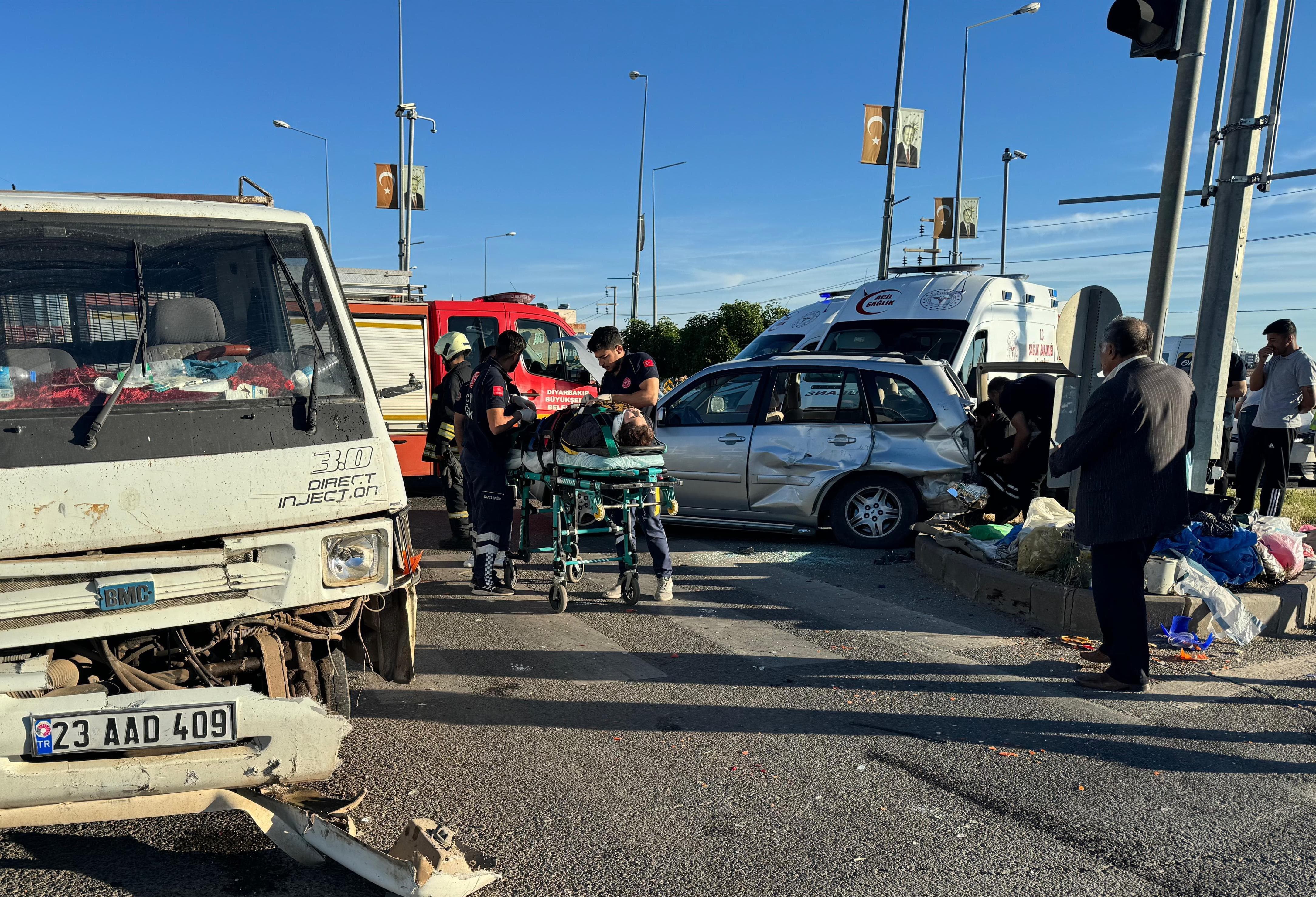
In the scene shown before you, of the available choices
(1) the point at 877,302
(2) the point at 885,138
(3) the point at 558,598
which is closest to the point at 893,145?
(2) the point at 885,138

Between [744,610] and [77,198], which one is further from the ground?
[77,198]

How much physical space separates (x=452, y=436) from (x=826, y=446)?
3355 mm

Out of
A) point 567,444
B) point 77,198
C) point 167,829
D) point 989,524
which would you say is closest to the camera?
point 167,829

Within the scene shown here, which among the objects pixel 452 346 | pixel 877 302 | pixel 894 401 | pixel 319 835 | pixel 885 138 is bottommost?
pixel 319 835

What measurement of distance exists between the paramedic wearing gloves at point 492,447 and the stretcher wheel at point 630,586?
0.94 m

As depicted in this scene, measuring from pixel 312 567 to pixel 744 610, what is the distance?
3.72 m

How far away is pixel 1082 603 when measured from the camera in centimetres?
597

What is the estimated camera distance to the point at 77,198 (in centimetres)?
382

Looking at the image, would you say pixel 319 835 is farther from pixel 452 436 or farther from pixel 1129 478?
pixel 452 436

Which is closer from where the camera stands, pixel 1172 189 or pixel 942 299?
pixel 1172 189

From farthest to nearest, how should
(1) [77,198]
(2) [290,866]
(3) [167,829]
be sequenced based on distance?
(1) [77,198] < (3) [167,829] < (2) [290,866]

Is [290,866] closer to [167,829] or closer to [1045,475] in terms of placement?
[167,829]

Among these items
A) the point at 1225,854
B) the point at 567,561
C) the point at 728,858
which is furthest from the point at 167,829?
the point at 1225,854

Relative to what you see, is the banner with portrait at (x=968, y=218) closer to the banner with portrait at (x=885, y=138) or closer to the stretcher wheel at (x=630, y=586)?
the banner with portrait at (x=885, y=138)
